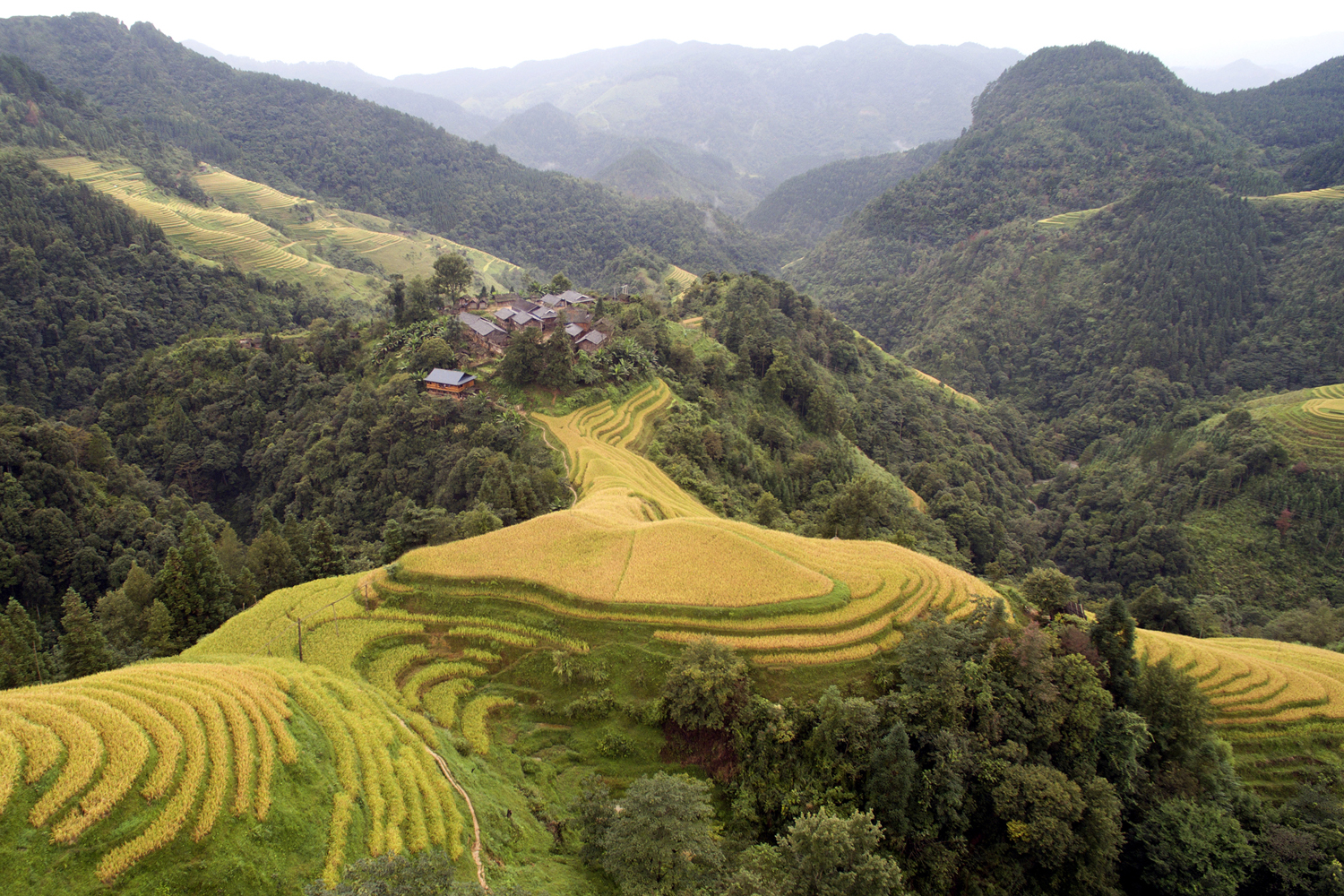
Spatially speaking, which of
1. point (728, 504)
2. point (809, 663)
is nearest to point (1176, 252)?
point (728, 504)

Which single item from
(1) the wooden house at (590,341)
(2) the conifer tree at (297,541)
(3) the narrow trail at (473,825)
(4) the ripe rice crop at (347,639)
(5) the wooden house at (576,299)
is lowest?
(2) the conifer tree at (297,541)

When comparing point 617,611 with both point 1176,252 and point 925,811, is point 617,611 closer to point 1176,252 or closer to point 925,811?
point 925,811

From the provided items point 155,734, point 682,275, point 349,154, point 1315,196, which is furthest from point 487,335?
point 349,154

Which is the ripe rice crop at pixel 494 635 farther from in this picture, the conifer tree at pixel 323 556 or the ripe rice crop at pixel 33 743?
the conifer tree at pixel 323 556

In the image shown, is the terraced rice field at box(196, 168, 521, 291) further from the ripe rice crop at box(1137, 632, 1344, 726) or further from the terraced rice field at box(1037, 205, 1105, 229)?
the ripe rice crop at box(1137, 632, 1344, 726)

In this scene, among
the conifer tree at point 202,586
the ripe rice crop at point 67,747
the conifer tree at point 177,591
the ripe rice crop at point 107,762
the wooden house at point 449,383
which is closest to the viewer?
the ripe rice crop at point 107,762

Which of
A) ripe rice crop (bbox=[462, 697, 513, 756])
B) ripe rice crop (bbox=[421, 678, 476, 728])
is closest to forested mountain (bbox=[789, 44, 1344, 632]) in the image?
ripe rice crop (bbox=[462, 697, 513, 756])

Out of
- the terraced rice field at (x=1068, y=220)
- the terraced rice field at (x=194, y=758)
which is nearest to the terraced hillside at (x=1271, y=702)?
the terraced rice field at (x=194, y=758)
